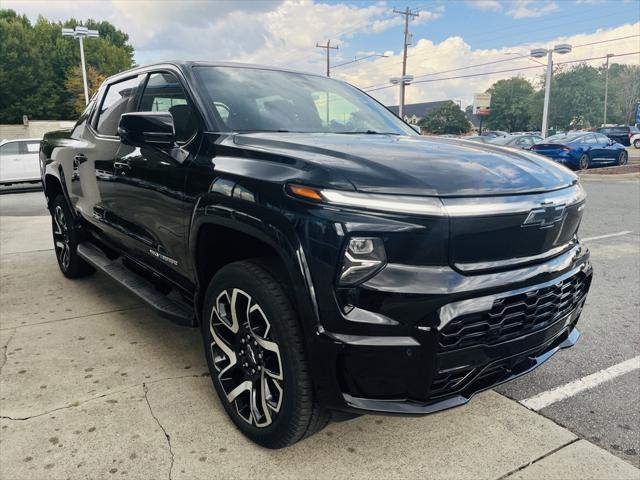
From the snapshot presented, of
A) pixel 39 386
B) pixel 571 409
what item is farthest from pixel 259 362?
pixel 571 409

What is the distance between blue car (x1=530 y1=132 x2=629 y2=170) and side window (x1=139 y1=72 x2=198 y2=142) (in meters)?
16.5

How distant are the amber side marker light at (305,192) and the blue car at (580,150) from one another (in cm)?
1729

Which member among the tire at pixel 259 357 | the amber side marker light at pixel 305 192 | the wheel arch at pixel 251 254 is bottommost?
the tire at pixel 259 357

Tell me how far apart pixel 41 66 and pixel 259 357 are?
57897 millimetres

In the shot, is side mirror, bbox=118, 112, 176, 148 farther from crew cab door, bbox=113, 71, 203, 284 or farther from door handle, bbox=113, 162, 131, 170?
door handle, bbox=113, 162, 131, 170

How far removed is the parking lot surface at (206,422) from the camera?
2334mm

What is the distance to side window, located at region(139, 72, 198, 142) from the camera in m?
2.87

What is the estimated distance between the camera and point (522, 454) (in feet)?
7.97

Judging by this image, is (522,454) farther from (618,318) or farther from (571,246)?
(618,318)

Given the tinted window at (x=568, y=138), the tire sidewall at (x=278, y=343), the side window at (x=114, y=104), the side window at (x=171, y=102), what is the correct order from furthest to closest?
the tinted window at (x=568, y=138)
the side window at (x=114, y=104)
the side window at (x=171, y=102)
the tire sidewall at (x=278, y=343)

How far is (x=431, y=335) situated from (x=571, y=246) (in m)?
1.07

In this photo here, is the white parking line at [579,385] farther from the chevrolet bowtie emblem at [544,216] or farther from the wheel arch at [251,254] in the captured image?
the wheel arch at [251,254]

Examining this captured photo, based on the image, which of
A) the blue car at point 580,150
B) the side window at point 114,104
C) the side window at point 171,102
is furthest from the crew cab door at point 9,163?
the blue car at point 580,150

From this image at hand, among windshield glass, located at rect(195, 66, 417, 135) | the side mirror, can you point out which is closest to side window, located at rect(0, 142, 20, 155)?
windshield glass, located at rect(195, 66, 417, 135)
